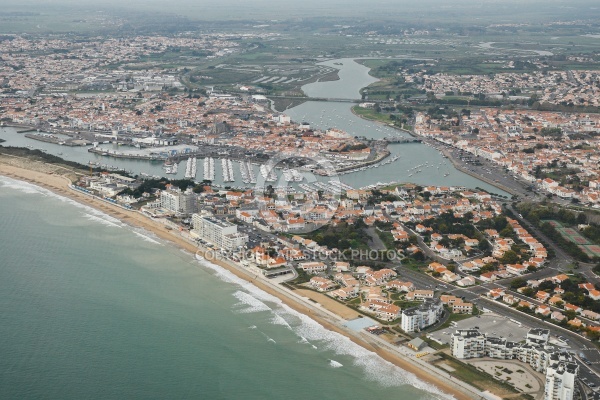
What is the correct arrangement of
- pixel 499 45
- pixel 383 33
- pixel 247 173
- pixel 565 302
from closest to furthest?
pixel 565 302, pixel 247 173, pixel 499 45, pixel 383 33

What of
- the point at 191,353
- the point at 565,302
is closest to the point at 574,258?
the point at 565,302

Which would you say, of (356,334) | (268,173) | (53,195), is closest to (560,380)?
(356,334)

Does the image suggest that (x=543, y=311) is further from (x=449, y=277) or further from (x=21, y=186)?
(x=21, y=186)

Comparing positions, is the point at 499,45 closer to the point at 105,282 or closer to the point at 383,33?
the point at 383,33

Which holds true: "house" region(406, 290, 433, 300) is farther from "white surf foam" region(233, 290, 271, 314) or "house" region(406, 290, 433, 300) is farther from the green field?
the green field

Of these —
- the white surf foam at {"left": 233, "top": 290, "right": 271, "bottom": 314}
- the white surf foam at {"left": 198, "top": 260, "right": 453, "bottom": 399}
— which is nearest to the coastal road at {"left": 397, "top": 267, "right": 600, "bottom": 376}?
the white surf foam at {"left": 198, "top": 260, "right": 453, "bottom": 399}
